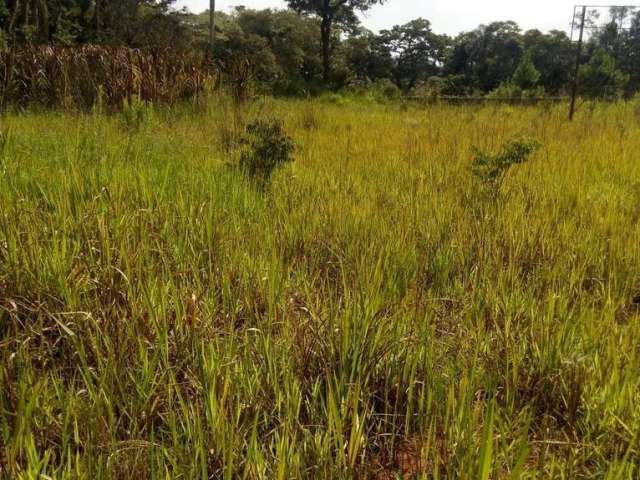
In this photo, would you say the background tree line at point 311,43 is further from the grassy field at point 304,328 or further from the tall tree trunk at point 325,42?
the grassy field at point 304,328

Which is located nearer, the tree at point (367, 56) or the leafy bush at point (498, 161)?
the leafy bush at point (498, 161)

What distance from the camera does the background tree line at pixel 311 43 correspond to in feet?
43.7

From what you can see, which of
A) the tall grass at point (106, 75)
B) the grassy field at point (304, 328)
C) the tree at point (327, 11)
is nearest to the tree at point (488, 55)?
the tree at point (327, 11)

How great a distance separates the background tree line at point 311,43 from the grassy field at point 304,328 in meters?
3.47

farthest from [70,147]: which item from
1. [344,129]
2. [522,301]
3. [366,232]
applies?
[344,129]

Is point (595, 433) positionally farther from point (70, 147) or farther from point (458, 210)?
point (70, 147)

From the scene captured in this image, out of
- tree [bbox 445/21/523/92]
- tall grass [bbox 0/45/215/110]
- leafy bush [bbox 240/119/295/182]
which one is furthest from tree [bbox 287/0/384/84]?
tree [bbox 445/21/523/92]

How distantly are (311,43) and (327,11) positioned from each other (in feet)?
7.06

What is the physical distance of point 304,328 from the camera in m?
1.44

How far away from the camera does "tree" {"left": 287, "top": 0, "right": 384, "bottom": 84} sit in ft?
73.8

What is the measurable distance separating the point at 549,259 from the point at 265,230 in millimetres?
1303

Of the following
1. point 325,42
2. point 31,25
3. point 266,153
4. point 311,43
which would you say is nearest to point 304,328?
point 266,153

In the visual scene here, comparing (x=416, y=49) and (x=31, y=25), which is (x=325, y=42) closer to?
(x=31, y=25)

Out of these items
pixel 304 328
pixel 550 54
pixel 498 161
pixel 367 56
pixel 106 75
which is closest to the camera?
pixel 304 328
